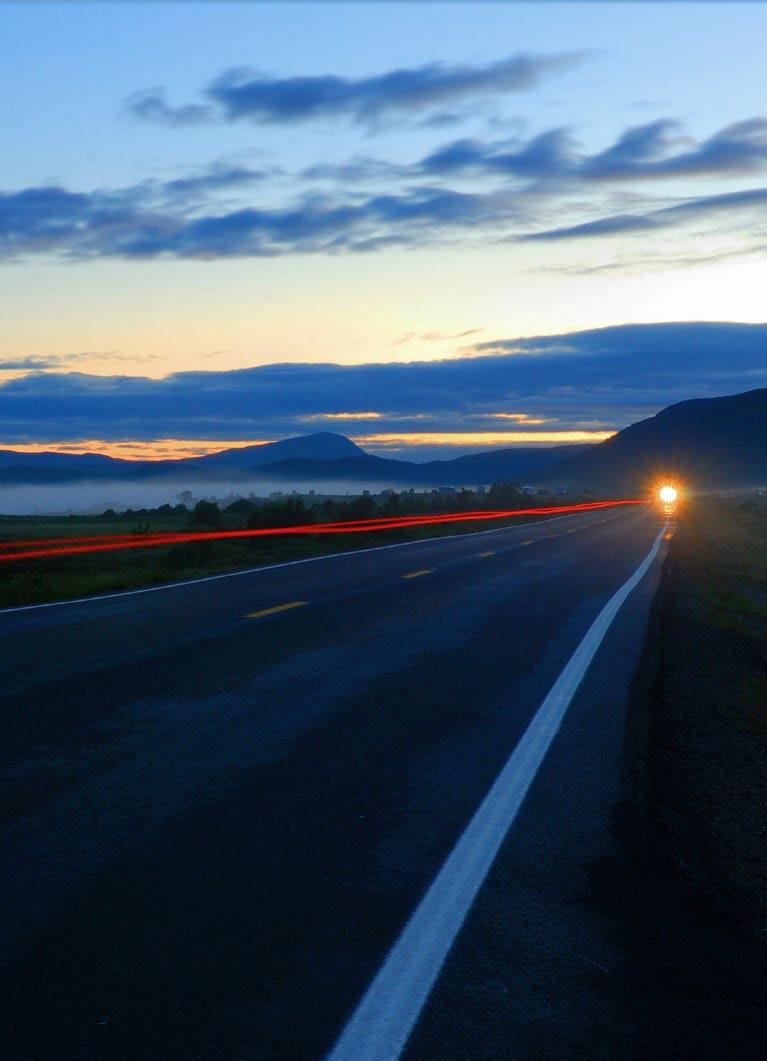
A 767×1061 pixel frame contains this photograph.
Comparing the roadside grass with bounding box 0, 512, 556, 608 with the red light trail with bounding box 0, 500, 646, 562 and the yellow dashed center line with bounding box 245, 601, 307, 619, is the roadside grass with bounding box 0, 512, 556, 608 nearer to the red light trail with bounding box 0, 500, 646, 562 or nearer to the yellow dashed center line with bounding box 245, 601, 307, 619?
the red light trail with bounding box 0, 500, 646, 562

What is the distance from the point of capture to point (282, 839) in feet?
20.0

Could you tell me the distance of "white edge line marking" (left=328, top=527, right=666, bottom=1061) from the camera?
3982 millimetres

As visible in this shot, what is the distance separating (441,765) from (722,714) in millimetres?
3526

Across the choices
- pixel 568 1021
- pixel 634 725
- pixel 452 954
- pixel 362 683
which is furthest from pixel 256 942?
pixel 362 683

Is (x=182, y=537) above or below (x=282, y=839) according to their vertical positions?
above

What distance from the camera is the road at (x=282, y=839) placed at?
4.14 meters

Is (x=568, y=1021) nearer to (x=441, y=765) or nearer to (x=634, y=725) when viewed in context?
(x=441, y=765)

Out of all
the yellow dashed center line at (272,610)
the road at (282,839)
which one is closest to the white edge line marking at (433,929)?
the road at (282,839)

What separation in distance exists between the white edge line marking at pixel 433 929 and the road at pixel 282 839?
6cm

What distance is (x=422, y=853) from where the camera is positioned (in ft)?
19.4

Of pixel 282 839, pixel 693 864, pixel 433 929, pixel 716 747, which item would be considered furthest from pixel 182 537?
pixel 433 929

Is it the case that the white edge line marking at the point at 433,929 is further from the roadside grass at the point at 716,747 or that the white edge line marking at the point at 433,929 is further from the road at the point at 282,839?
the roadside grass at the point at 716,747

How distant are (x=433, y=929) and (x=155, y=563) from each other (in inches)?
1127

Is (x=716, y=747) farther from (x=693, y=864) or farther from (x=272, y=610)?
(x=272, y=610)
